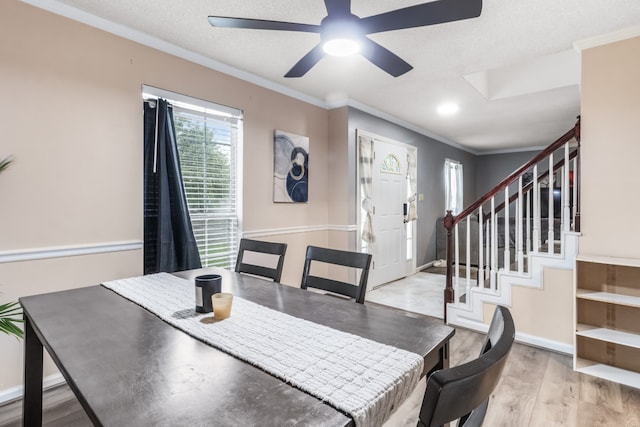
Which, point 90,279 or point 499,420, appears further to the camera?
point 90,279

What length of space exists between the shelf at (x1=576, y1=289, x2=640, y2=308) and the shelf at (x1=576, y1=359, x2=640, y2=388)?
482 mm

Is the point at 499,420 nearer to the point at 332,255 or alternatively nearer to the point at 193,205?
the point at 332,255

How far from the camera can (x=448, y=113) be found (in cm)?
438

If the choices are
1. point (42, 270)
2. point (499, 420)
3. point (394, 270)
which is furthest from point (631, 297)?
point (42, 270)

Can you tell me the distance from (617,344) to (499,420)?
117 centimetres

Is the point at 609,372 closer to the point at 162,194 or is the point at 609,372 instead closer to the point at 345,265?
the point at 345,265

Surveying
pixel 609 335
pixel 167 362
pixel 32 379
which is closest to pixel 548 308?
pixel 609 335

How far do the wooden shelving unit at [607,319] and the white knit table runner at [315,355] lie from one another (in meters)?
2.06

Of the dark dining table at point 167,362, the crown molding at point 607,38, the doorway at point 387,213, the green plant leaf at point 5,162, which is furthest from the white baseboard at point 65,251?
the crown molding at point 607,38

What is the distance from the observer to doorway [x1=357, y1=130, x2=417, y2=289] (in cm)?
418

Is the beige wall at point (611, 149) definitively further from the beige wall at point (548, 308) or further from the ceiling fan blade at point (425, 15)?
the ceiling fan blade at point (425, 15)

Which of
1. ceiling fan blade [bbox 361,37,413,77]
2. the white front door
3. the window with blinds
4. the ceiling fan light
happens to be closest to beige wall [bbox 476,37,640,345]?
ceiling fan blade [bbox 361,37,413,77]

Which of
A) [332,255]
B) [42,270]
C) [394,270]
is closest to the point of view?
[332,255]

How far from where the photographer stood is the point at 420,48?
8.43ft
